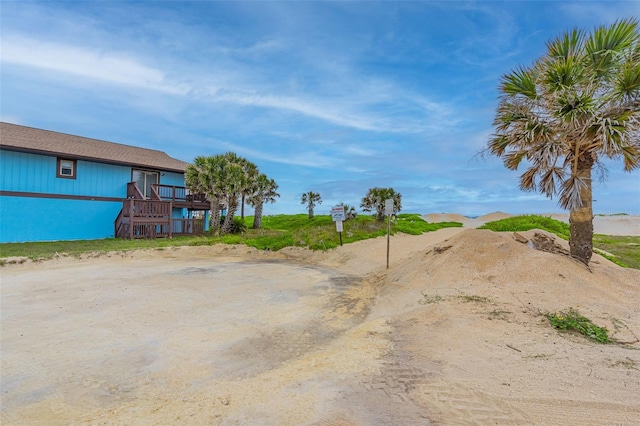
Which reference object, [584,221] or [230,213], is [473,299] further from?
[230,213]

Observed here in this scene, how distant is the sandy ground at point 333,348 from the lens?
3000 mm

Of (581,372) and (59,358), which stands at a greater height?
(581,372)

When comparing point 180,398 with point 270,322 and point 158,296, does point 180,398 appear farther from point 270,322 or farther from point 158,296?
point 158,296

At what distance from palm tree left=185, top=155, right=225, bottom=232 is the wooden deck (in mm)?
Answer: 1886

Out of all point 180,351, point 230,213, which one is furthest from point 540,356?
point 230,213

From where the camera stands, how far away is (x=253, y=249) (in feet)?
52.8

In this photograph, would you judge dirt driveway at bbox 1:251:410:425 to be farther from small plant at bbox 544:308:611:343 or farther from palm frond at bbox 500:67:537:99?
palm frond at bbox 500:67:537:99

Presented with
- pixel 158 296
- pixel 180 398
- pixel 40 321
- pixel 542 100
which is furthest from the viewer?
pixel 542 100

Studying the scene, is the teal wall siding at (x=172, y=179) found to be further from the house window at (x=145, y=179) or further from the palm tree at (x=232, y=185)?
the palm tree at (x=232, y=185)

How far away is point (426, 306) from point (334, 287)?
323 cm

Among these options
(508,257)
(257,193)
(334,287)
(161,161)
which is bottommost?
(334,287)

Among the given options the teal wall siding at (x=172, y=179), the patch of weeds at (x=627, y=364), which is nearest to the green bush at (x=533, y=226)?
the patch of weeds at (x=627, y=364)

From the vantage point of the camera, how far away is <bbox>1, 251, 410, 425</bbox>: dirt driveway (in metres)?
3.09

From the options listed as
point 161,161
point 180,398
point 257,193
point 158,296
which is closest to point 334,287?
point 158,296
